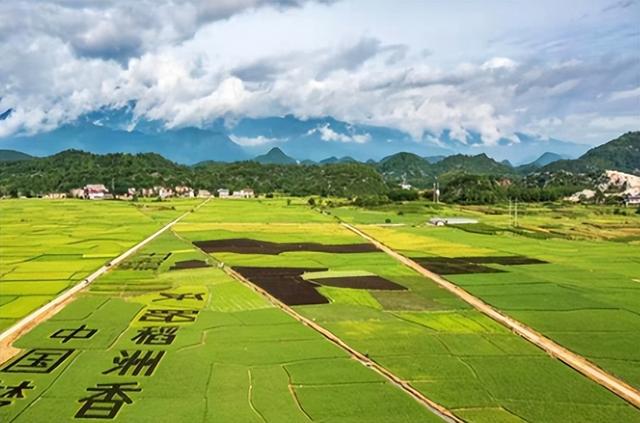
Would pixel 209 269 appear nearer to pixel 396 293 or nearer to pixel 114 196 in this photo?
pixel 396 293

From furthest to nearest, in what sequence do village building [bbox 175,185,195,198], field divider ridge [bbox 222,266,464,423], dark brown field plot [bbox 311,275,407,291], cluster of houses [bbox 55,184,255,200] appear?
village building [bbox 175,185,195,198]
cluster of houses [bbox 55,184,255,200]
dark brown field plot [bbox 311,275,407,291]
field divider ridge [bbox 222,266,464,423]

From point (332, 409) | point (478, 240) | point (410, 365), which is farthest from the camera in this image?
point (478, 240)

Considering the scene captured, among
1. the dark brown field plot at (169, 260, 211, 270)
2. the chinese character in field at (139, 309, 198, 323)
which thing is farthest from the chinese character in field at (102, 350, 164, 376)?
the dark brown field plot at (169, 260, 211, 270)

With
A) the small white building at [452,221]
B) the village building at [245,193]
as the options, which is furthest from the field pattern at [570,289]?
the village building at [245,193]

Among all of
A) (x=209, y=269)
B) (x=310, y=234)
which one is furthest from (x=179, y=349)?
(x=310, y=234)

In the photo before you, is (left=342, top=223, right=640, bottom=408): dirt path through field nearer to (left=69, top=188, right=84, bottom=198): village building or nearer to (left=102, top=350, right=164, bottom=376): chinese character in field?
(left=102, top=350, right=164, bottom=376): chinese character in field

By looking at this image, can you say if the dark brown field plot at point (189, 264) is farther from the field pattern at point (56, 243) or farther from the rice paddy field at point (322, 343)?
the field pattern at point (56, 243)
